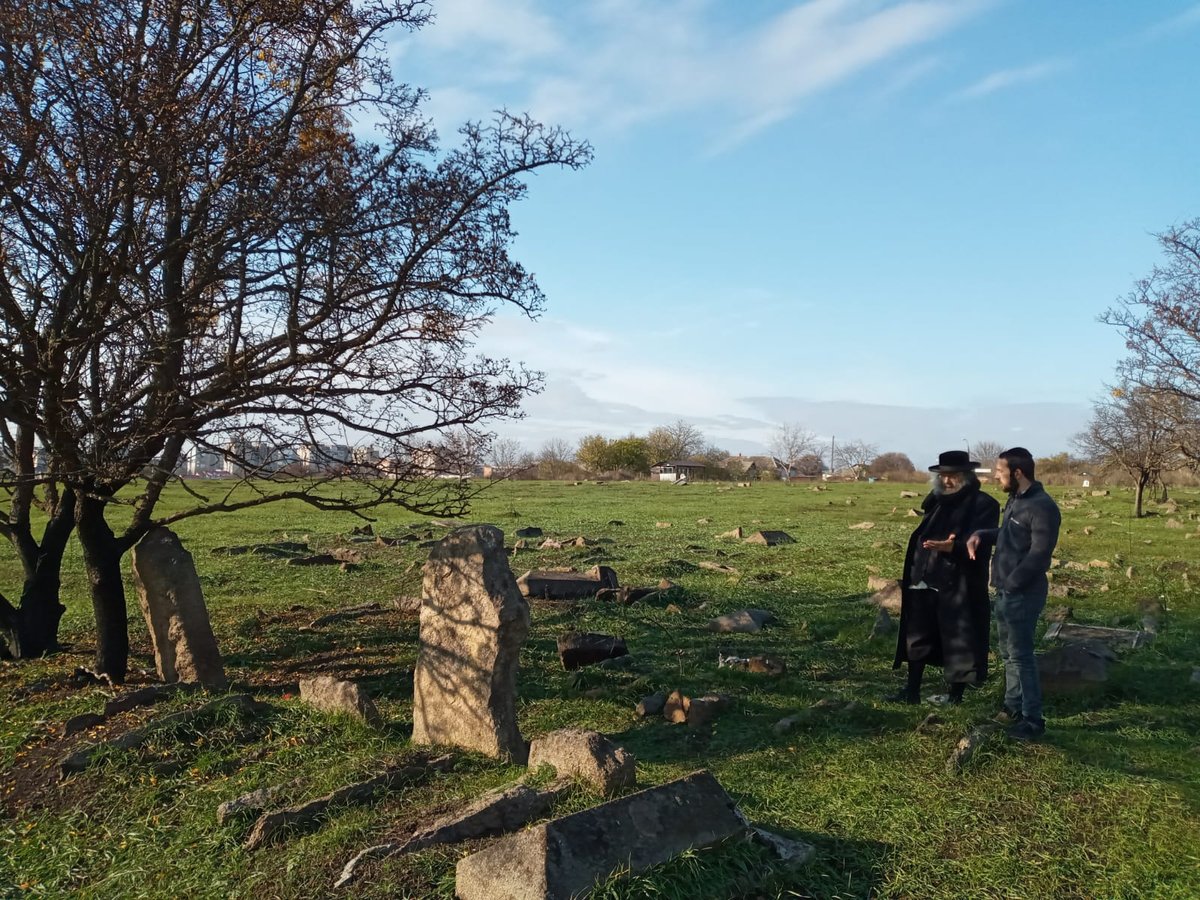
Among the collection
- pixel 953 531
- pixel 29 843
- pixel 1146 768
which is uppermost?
pixel 953 531

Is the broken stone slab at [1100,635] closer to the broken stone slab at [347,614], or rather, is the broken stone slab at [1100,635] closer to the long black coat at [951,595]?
the long black coat at [951,595]

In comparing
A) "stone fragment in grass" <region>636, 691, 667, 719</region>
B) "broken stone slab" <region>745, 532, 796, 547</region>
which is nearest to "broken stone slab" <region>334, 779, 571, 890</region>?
"stone fragment in grass" <region>636, 691, 667, 719</region>

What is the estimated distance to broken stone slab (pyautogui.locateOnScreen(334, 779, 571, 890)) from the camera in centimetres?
489

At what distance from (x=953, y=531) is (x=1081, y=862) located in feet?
11.6

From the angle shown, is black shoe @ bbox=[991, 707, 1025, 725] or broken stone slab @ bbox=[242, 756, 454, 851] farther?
black shoe @ bbox=[991, 707, 1025, 725]

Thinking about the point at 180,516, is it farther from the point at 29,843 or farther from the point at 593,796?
the point at 593,796

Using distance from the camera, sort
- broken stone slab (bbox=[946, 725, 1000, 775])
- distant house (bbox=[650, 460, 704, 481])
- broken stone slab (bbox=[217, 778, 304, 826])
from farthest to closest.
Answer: distant house (bbox=[650, 460, 704, 481]), broken stone slab (bbox=[946, 725, 1000, 775]), broken stone slab (bbox=[217, 778, 304, 826])

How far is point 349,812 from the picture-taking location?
562cm

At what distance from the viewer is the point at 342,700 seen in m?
7.36

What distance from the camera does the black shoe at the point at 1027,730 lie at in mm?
6473

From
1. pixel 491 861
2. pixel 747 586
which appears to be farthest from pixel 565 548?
pixel 491 861

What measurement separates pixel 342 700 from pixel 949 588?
5182 millimetres

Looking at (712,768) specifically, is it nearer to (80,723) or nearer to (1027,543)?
(1027,543)

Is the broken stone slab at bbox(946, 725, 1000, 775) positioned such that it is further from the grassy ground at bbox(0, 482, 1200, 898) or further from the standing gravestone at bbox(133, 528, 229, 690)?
the standing gravestone at bbox(133, 528, 229, 690)
